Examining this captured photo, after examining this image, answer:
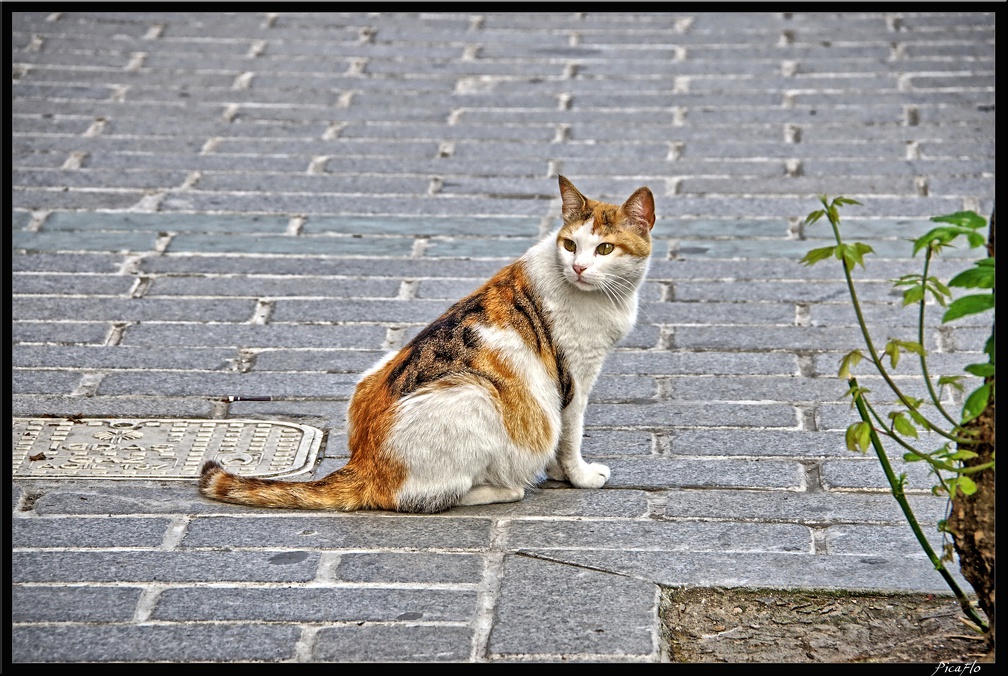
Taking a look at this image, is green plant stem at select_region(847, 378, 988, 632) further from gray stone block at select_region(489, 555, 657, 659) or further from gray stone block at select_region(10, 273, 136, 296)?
gray stone block at select_region(10, 273, 136, 296)

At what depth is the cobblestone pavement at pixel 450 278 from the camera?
11.3ft

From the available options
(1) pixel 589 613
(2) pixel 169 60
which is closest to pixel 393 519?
(1) pixel 589 613

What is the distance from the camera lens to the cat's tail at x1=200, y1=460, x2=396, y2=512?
3.92 metres

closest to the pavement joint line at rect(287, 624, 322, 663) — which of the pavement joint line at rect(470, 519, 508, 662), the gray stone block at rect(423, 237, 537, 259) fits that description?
the pavement joint line at rect(470, 519, 508, 662)

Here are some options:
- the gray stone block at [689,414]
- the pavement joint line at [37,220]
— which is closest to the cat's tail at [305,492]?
the gray stone block at [689,414]

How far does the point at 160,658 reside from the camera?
3080 millimetres

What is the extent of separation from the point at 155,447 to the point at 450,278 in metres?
1.91

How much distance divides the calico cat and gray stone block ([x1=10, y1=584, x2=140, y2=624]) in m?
0.61

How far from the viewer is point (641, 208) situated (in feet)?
13.2

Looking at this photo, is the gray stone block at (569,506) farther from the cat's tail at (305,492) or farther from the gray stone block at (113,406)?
the gray stone block at (113,406)

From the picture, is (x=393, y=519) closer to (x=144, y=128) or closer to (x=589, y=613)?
(x=589, y=613)

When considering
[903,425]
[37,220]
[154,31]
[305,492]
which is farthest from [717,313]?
[154,31]

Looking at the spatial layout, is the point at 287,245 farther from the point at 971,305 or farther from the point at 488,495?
the point at 971,305
